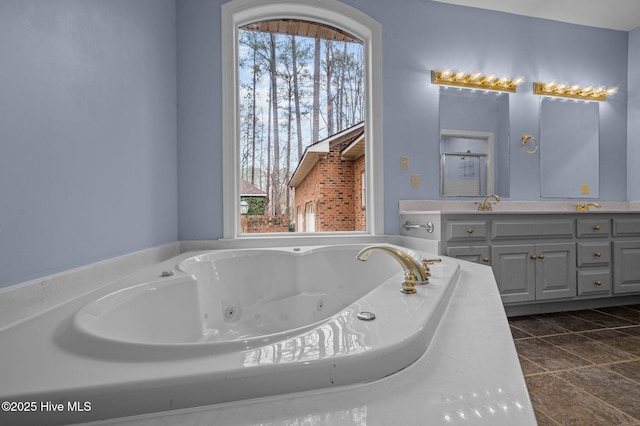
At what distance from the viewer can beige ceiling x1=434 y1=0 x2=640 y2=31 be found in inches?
113

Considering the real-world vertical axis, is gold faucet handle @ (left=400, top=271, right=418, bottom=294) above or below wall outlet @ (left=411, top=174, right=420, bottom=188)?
below

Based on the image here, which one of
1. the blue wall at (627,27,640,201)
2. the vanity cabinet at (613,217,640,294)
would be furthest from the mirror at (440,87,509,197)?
the blue wall at (627,27,640,201)

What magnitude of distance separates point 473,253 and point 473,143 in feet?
3.91

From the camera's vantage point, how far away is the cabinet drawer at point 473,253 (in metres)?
2.24

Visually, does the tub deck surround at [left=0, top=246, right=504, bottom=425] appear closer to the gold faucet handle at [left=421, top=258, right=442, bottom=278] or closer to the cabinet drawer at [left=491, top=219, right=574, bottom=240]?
the gold faucet handle at [left=421, top=258, right=442, bottom=278]

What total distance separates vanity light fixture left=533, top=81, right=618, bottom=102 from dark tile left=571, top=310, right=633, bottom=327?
1.92m

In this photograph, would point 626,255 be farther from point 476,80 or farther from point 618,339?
point 476,80

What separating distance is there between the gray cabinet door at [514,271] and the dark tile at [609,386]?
75 cm

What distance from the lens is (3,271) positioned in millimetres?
895

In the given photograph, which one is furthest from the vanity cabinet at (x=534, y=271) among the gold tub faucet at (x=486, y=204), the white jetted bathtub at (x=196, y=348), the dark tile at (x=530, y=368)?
the white jetted bathtub at (x=196, y=348)

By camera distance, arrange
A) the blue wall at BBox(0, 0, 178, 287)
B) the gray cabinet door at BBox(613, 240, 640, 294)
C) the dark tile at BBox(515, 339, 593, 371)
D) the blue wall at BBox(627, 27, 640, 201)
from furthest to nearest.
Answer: the blue wall at BBox(627, 27, 640, 201), the gray cabinet door at BBox(613, 240, 640, 294), the dark tile at BBox(515, 339, 593, 371), the blue wall at BBox(0, 0, 178, 287)

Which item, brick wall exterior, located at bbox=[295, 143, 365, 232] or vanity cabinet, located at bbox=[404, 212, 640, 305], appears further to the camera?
brick wall exterior, located at bbox=[295, 143, 365, 232]

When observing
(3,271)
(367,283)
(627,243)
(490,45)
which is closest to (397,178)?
(367,283)

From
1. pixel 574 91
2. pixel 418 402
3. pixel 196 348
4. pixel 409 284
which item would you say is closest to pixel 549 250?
pixel 574 91
